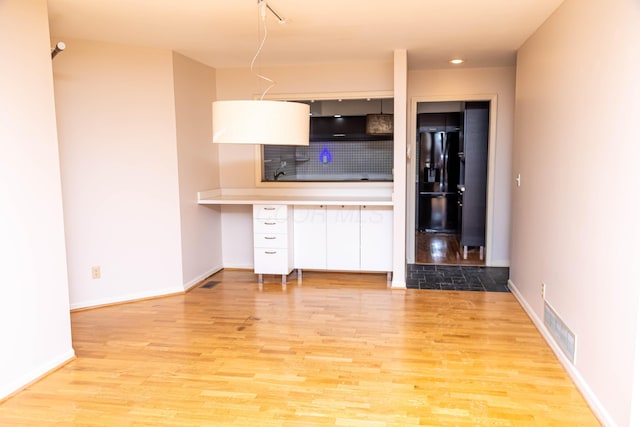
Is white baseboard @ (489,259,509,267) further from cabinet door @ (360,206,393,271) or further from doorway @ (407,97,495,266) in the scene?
cabinet door @ (360,206,393,271)

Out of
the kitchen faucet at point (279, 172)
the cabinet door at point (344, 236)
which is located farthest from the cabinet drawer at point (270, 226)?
the kitchen faucet at point (279, 172)

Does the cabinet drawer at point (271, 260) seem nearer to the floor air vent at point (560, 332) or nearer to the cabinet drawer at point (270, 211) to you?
the cabinet drawer at point (270, 211)

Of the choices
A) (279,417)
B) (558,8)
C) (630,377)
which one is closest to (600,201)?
(630,377)

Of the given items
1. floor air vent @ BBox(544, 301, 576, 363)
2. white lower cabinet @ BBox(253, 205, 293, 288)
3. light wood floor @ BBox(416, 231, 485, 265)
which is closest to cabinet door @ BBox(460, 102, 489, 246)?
light wood floor @ BBox(416, 231, 485, 265)

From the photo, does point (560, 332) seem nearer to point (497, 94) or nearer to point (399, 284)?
point (399, 284)

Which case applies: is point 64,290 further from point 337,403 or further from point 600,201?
point 600,201

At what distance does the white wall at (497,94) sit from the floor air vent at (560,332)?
7.49 feet

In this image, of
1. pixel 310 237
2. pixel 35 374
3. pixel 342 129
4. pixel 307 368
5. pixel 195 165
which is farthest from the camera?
pixel 342 129

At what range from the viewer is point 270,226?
15.9ft

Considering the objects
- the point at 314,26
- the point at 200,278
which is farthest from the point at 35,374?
the point at 314,26

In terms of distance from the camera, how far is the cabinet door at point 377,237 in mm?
4926

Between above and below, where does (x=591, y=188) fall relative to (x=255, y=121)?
below

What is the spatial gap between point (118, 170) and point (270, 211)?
1.48 metres

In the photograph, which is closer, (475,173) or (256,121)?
(256,121)
